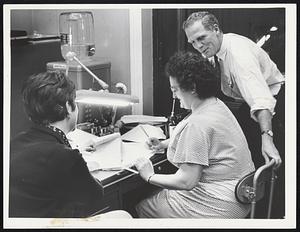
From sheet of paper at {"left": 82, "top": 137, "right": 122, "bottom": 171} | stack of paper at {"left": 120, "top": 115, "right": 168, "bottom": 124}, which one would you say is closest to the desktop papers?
sheet of paper at {"left": 82, "top": 137, "right": 122, "bottom": 171}

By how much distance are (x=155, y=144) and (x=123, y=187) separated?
206 millimetres

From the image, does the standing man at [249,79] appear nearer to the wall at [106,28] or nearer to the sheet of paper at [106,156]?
the wall at [106,28]

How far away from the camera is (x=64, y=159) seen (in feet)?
4.37

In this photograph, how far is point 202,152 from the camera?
1396 millimetres

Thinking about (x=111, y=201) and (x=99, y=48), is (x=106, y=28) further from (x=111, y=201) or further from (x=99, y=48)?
(x=111, y=201)

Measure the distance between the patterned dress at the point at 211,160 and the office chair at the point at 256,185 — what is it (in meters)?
0.02

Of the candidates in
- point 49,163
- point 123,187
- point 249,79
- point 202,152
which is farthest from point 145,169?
point 249,79

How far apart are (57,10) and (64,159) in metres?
0.46

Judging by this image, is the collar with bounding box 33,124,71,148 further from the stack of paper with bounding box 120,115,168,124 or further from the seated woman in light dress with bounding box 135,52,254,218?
the stack of paper with bounding box 120,115,168,124

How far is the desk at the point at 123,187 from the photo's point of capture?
4.76 ft

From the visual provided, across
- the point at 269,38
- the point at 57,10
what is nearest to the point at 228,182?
the point at 269,38

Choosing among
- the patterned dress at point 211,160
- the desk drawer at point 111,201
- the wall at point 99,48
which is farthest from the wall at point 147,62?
the desk drawer at point 111,201

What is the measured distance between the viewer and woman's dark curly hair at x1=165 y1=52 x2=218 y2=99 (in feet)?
4.69

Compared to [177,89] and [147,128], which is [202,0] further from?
[147,128]
